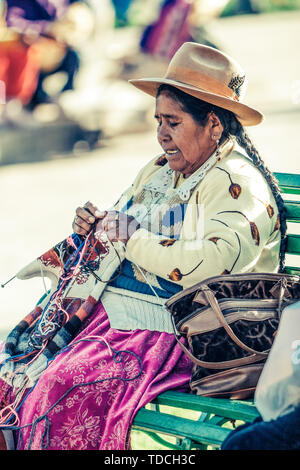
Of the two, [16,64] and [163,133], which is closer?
[163,133]

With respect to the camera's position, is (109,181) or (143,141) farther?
(143,141)

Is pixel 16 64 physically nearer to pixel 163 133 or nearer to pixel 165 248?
pixel 163 133

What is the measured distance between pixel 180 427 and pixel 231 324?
395 mm

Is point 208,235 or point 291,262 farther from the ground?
point 208,235

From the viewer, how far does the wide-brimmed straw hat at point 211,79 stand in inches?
114

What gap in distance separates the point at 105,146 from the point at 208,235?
735 centimetres

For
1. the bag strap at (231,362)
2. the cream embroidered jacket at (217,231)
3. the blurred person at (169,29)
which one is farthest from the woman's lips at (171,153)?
the blurred person at (169,29)

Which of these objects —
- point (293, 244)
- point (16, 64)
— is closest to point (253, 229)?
point (293, 244)

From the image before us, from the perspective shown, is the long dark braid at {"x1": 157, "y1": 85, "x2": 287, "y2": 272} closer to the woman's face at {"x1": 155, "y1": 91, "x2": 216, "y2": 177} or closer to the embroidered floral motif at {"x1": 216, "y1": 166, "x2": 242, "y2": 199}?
the woman's face at {"x1": 155, "y1": 91, "x2": 216, "y2": 177}

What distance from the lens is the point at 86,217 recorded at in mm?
2932

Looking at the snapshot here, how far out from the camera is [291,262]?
17.9 ft

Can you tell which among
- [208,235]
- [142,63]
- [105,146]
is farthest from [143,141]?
[208,235]
